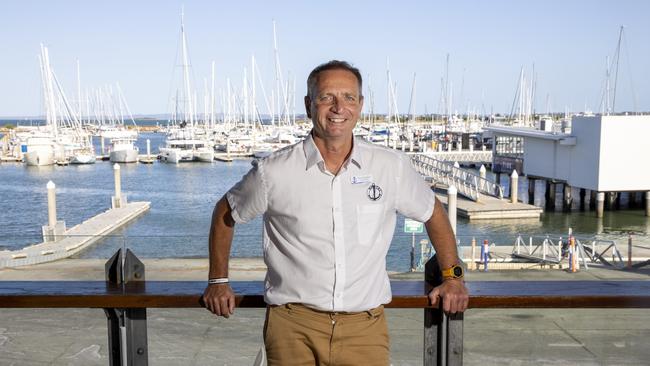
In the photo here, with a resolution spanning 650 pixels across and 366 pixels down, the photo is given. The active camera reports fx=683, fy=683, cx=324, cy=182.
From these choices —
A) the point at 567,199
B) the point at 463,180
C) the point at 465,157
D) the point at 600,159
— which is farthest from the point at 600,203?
the point at 465,157

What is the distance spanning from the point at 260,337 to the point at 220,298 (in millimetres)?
595

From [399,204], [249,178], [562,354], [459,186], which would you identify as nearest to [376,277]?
[399,204]

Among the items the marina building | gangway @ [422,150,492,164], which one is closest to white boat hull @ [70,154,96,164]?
gangway @ [422,150,492,164]

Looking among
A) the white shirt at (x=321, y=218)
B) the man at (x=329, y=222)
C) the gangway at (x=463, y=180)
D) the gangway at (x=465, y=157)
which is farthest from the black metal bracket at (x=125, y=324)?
the gangway at (x=465, y=157)

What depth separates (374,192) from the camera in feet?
9.05

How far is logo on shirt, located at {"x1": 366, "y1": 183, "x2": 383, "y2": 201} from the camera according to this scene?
2.75 meters

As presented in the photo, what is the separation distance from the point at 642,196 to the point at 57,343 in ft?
151

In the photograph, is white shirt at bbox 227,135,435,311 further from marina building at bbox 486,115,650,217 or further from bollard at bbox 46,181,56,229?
marina building at bbox 486,115,650,217


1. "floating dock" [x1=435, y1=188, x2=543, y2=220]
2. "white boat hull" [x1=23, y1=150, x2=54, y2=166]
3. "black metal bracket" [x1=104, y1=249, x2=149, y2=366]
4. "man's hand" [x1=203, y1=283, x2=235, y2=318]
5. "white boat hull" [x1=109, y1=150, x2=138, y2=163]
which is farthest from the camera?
"white boat hull" [x1=109, y1=150, x2=138, y2=163]

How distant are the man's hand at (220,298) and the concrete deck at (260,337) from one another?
46 centimetres

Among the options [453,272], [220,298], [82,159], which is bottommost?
[82,159]

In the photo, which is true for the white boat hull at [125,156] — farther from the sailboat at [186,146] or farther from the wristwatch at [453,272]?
the wristwatch at [453,272]

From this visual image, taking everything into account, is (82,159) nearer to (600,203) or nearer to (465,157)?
(465,157)

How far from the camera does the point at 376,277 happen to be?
2.82 meters
